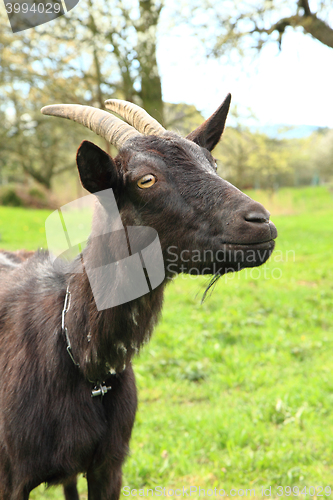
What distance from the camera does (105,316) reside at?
85.1 inches

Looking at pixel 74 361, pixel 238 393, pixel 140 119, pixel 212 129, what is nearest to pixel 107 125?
pixel 140 119

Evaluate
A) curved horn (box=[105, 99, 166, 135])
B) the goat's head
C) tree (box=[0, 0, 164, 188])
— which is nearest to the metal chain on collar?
the goat's head

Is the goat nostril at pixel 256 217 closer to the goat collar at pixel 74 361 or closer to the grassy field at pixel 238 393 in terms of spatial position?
the grassy field at pixel 238 393

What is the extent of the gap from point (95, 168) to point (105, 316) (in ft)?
2.63

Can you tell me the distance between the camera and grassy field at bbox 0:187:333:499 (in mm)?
3258

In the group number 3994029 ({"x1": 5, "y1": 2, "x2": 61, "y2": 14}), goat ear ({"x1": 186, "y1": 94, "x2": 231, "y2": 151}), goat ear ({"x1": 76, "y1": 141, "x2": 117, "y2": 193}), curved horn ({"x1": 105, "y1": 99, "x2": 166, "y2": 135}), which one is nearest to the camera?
goat ear ({"x1": 76, "y1": 141, "x2": 117, "y2": 193})

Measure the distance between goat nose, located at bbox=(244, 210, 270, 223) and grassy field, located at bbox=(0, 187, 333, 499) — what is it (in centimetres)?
82

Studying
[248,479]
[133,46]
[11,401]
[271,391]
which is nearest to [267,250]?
[11,401]

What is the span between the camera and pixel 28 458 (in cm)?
212

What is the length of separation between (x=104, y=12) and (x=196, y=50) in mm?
2313

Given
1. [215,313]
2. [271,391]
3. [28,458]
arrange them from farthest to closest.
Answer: [215,313], [271,391], [28,458]

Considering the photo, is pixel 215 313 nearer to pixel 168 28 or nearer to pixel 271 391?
pixel 271 391

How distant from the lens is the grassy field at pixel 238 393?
326cm

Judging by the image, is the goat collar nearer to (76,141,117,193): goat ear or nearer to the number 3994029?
(76,141,117,193): goat ear
